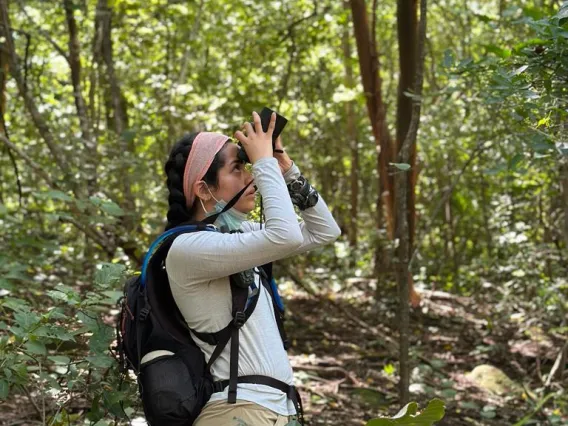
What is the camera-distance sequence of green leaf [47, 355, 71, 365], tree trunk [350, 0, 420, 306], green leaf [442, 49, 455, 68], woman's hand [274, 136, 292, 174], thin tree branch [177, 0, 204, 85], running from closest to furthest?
woman's hand [274, 136, 292, 174] → green leaf [47, 355, 71, 365] → green leaf [442, 49, 455, 68] → tree trunk [350, 0, 420, 306] → thin tree branch [177, 0, 204, 85]

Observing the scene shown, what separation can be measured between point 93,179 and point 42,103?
1.81 m

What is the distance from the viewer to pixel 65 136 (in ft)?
24.0

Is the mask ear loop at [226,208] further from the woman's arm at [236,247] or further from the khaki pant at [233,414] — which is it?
the khaki pant at [233,414]

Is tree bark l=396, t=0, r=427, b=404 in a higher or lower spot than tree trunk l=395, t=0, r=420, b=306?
lower

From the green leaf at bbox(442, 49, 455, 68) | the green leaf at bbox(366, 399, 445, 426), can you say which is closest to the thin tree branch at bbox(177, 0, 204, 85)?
the green leaf at bbox(442, 49, 455, 68)

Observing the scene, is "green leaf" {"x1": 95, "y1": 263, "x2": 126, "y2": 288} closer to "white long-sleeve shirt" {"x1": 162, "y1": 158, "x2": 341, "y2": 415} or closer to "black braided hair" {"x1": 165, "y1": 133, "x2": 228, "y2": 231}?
"black braided hair" {"x1": 165, "y1": 133, "x2": 228, "y2": 231}

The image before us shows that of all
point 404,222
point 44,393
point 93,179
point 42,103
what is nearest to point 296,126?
point 42,103

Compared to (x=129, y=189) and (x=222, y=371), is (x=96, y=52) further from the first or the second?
(x=222, y=371)

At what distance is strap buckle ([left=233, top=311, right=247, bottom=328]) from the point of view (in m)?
2.55

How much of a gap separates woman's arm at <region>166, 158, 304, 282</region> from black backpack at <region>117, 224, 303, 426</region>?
117mm

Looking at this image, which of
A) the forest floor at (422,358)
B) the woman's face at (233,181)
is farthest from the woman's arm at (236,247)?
the forest floor at (422,358)

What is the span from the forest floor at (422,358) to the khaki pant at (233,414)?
3456mm

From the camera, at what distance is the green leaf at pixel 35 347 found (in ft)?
9.91

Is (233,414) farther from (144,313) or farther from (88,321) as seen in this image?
(88,321)
